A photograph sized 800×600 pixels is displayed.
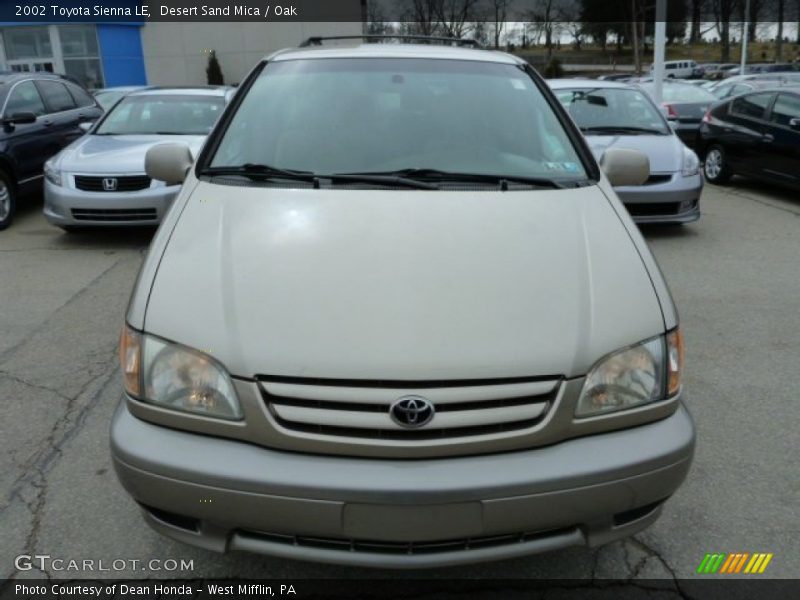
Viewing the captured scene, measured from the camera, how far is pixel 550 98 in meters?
3.34

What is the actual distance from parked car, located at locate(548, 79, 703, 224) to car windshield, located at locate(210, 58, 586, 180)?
11.0 feet

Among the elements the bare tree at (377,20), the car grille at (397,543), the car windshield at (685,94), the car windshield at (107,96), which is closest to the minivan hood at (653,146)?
the car grille at (397,543)

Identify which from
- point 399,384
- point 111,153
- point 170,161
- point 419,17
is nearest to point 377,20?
point 419,17

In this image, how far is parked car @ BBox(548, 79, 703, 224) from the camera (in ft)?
22.2

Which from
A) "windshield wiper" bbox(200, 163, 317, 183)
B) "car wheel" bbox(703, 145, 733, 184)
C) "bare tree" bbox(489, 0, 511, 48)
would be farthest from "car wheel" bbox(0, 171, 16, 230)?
"bare tree" bbox(489, 0, 511, 48)

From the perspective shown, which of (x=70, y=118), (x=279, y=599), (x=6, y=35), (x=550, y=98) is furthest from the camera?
(x=6, y=35)

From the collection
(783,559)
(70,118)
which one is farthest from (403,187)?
(70,118)

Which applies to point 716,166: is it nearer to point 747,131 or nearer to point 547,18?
point 747,131

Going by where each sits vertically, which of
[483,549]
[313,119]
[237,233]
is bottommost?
[483,549]

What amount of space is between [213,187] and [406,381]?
4.32 feet

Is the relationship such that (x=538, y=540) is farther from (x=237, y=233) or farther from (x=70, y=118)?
(x=70, y=118)

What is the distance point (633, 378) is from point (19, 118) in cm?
795

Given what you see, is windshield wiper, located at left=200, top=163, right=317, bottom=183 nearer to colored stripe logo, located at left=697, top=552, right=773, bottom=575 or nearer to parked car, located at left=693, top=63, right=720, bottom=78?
colored stripe logo, located at left=697, top=552, right=773, bottom=575

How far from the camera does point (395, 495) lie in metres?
1.82
